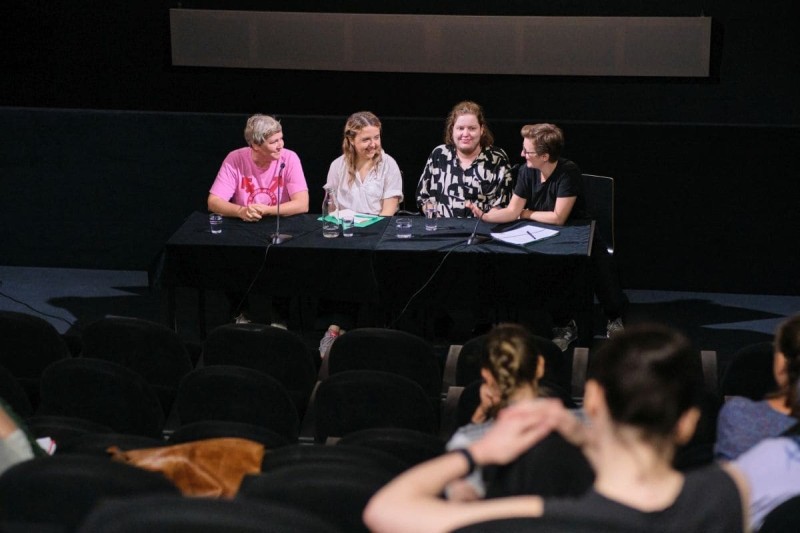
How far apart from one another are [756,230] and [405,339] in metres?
3.24

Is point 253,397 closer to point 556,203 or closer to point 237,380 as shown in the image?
point 237,380

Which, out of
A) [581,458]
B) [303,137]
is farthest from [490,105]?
[581,458]

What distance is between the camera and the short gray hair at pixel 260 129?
18.5 feet

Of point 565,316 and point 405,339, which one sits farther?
point 565,316

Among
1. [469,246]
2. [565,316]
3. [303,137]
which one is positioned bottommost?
[565,316]

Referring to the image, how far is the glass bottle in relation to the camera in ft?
17.9

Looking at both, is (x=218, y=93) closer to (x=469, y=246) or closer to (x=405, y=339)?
(x=469, y=246)

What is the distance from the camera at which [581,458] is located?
2.05 m

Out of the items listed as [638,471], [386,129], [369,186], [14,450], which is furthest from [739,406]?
[386,129]

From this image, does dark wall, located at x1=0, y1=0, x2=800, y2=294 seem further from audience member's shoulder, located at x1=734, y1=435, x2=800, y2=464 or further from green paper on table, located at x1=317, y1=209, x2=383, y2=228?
audience member's shoulder, located at x1=734, y1=435, x2=800, y2=464

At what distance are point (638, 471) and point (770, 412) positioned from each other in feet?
3.39

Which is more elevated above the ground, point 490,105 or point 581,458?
point 490,105

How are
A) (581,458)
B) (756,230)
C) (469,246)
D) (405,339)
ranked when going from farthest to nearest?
(756,230)
(469,246)
(405,339)
(581,458)

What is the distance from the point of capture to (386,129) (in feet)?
21.3
